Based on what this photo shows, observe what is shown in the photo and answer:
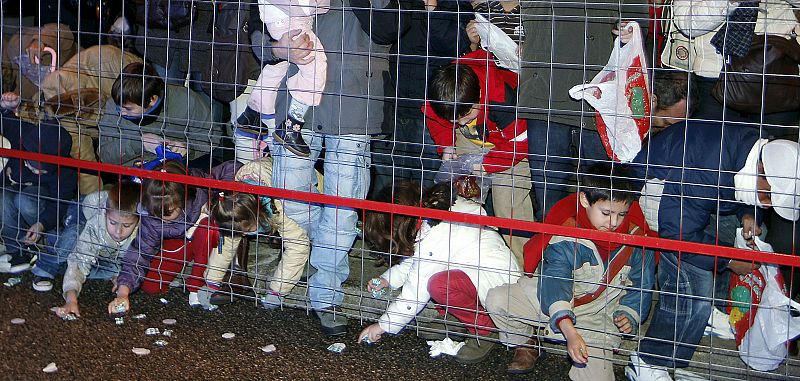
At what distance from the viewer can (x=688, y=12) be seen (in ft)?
14.7

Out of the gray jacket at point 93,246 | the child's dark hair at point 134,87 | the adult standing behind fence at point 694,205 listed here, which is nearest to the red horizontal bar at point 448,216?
the adult standing behind fence at point 694,205

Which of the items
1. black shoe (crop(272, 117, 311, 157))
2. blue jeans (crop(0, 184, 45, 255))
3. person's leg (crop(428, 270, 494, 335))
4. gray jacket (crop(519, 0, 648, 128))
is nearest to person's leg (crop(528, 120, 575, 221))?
gray jacket (crop(519, 0, 648, 128))

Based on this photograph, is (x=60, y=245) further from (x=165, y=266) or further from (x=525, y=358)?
(x=525, y=358)

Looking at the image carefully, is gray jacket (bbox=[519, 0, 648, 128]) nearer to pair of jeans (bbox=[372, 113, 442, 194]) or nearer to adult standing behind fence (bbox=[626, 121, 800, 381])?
adult standing behind fence (bbox=[626, 121, 800, 381])

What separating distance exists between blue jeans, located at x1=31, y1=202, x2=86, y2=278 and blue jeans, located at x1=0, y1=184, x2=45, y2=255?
0.62 feet

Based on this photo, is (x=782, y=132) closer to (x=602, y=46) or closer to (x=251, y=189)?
(x=602, y=46)

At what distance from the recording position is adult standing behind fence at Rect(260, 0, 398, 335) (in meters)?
5.02

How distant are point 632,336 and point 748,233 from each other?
0.67 meters

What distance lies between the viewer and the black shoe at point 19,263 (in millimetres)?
6137

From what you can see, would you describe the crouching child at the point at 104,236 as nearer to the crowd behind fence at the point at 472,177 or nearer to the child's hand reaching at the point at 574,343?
the crowd behind fence at the point at 472,177

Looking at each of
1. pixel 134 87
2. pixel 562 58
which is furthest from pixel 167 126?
pixel 562 58

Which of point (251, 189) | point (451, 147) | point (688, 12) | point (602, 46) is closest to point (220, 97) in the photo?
point (251, 189)

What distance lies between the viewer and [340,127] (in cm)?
505

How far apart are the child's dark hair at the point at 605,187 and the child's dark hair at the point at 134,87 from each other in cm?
249
